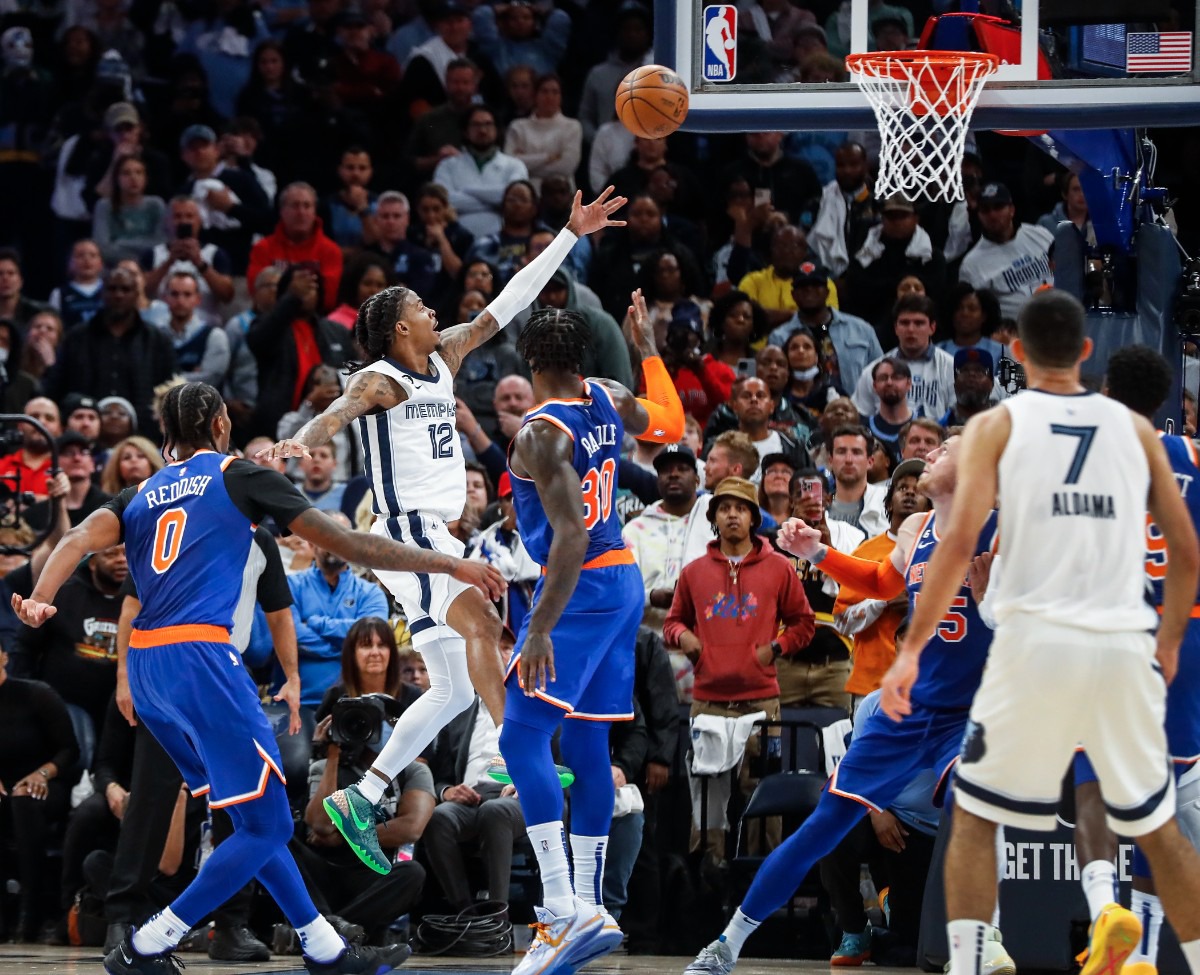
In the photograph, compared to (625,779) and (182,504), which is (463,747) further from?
(182,504)

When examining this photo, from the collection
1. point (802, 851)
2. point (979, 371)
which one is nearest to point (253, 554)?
point (802, 851)

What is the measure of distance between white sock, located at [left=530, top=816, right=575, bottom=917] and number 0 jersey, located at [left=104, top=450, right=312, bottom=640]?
1.68m

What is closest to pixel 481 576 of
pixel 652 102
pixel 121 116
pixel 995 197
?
pixel 652 102

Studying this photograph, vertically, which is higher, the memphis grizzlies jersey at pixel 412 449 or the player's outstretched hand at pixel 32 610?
the memphis grizzlies jersey at pixel 412 449

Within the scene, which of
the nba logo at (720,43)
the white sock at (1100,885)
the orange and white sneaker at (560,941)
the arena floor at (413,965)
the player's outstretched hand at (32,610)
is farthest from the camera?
the nba logo at (720,43)

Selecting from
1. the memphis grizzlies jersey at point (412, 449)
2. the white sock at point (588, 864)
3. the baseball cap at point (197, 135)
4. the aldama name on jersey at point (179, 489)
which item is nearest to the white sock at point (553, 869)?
the white sock at point (588, 864)

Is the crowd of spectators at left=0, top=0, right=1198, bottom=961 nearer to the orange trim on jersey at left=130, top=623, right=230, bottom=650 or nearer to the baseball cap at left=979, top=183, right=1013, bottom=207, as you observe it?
the baseball cap at left=979, top=183, right=1013, bottom=207

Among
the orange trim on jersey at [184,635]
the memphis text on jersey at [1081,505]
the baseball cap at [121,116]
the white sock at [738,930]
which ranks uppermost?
the baseball cap at [121,116]

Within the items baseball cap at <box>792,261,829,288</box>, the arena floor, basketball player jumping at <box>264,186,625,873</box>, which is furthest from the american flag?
baseball cap at <box>792,261,829,288</box>

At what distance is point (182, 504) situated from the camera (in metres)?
7.93

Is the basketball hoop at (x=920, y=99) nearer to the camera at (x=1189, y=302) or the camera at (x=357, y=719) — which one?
the camera at (x=1189, y=302)

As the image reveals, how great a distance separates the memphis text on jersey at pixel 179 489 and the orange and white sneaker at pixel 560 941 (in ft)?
7.67

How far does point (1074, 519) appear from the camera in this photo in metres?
5.91

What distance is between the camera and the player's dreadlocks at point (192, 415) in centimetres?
806
